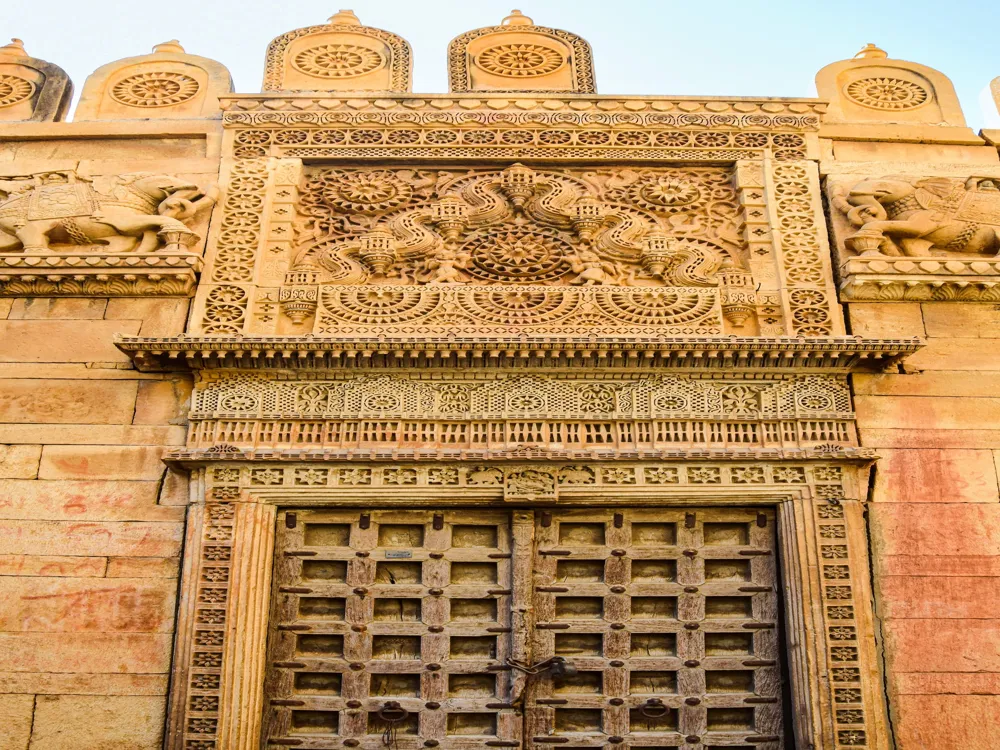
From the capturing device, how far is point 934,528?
17.7ft

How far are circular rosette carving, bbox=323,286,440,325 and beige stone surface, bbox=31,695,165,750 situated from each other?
8.43ft

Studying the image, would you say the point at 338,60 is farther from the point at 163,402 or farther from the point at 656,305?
the point at 656,305

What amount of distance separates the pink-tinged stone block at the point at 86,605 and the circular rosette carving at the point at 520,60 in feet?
15.2

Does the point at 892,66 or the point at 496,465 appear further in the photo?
the point at 892,66

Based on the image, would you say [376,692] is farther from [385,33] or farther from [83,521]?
[385,33]

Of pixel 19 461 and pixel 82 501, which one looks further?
pixel 19 461

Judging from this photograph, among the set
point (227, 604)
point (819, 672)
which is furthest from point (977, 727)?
point (227, 604)

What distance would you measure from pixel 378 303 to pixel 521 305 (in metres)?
0.95

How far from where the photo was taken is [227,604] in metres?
5.18

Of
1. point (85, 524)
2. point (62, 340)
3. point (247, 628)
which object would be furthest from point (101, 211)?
point (247, 628)

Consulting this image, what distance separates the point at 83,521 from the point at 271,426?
3.98ft

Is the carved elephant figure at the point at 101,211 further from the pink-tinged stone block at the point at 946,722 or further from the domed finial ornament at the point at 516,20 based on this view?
the pink-tinged stone block at the point at 946,722

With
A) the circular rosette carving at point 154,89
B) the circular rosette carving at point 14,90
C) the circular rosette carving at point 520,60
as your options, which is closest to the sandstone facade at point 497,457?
the circular rosette carving at point 154,89

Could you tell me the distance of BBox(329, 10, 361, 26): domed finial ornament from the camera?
7.68 meters
